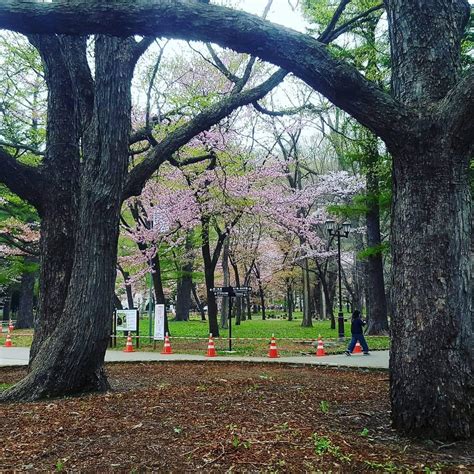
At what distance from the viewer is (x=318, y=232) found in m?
34.5

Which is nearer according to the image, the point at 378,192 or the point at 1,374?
the point at 1,374

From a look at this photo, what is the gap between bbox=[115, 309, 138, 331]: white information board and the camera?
16.2 meters

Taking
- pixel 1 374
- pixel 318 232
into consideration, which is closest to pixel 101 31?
pixel 1 374

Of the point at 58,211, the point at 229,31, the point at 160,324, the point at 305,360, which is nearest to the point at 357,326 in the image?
the point at 305,360

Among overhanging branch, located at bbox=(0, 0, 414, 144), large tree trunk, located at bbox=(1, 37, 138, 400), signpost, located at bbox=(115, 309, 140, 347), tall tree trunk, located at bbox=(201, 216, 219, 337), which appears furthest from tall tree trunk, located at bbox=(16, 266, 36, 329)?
overhanging branch, located at bbox=(0, 0, 414, 144)

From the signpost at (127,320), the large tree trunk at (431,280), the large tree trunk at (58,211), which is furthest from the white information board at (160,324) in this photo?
the large tree trunk at (431,280)

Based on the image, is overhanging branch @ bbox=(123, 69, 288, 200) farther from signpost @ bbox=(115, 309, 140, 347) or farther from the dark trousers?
signpost @ bbox=(115, 309, 140, 347)

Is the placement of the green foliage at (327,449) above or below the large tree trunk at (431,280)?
below

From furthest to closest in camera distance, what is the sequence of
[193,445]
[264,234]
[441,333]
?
[264,234] < [441,333] < [193,445]

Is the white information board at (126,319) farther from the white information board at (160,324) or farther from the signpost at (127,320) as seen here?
the white information board at (160,324)

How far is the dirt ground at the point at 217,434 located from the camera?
3414 mm

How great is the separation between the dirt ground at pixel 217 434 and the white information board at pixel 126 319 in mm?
9342

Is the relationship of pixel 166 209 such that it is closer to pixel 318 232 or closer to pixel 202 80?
pixel 202 80

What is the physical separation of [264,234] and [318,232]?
4989mm
